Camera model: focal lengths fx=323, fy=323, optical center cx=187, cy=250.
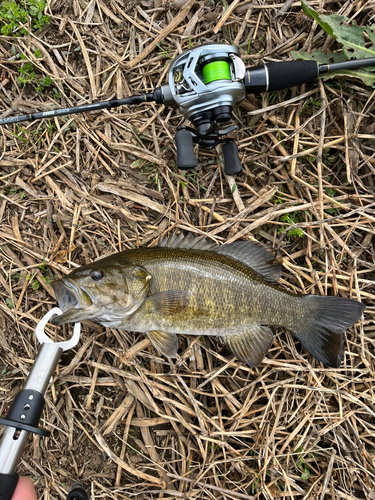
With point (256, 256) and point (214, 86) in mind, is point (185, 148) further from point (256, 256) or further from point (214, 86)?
point (256, 256)

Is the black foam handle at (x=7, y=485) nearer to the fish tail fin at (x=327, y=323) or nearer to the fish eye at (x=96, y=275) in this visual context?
the fish eye at (x=96, y=275)

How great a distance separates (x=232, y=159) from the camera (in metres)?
2.82

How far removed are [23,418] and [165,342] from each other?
45.4 inches

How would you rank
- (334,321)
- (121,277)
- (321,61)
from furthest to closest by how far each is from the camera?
(321,61), (334,321), (121,277)

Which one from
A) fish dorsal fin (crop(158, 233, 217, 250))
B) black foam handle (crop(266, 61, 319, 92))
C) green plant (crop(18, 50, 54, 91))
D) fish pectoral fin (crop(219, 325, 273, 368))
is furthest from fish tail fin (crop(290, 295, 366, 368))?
green plant (crop(18, 50, 54, 91))

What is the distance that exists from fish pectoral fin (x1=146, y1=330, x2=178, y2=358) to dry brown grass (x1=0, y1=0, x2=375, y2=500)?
22 centimetres

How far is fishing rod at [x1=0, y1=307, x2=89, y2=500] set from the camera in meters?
2.07

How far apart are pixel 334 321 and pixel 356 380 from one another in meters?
0.59

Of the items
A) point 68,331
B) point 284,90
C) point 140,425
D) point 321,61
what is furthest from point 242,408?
point 321,61

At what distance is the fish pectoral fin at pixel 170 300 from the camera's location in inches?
102

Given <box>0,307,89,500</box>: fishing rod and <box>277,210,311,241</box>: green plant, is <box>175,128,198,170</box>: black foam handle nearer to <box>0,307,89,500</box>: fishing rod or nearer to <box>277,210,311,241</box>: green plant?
<box>277,210,311,241</box>: green plant

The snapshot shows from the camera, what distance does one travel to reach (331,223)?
3.01 meters

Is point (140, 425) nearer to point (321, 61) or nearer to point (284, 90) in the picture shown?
point (284, 90)

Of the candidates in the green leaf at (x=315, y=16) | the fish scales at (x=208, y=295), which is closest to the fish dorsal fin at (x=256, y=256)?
the fish scales at (x=208, y=295)
